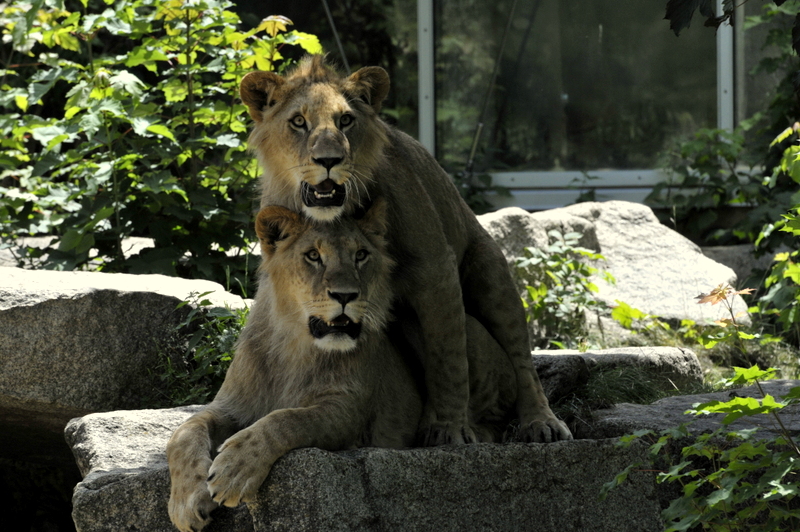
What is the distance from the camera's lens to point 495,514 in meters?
3.82

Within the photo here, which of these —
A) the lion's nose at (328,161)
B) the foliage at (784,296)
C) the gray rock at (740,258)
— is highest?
the lion's nose at (328,161)

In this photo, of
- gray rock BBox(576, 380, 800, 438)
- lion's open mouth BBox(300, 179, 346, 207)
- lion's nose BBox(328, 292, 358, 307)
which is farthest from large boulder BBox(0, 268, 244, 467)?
gray rock BBox(576, 380, 800, 438)

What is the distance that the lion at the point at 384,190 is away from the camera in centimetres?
393

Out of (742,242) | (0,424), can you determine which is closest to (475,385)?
(0,424)

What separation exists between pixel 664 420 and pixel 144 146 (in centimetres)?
445

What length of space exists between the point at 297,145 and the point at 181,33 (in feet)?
11.6

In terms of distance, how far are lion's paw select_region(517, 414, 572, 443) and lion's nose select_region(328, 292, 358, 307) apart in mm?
1339

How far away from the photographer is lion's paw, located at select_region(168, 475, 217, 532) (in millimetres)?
3289

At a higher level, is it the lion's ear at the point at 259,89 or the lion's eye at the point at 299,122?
the lion's ear at the point at 259,89

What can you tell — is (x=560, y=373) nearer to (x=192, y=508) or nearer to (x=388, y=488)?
(x=388, y=488)

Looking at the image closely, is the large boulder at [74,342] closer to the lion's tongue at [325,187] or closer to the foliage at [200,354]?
the foliage at [200,354]

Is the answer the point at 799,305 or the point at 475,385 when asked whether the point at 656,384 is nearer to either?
the point at 799,305

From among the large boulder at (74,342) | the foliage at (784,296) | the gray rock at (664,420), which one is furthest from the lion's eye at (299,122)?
the foliage at (784,296)

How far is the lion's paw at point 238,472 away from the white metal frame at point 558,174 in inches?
308
